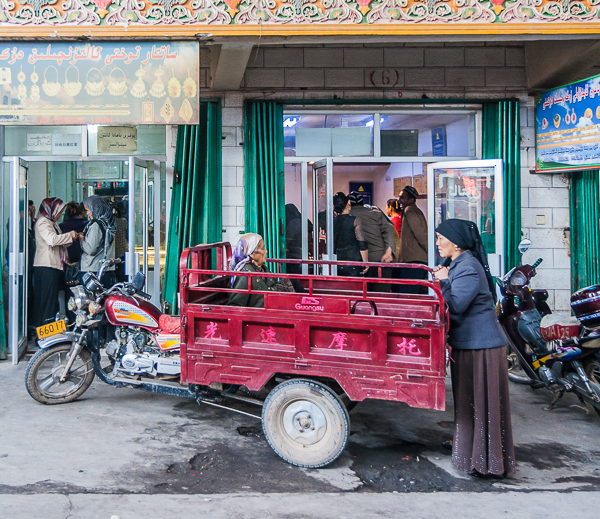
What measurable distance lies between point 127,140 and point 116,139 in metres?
0.13

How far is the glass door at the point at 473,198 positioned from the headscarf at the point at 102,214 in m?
3.94

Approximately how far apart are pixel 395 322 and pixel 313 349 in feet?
1.89

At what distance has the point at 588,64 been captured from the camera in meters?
6.39

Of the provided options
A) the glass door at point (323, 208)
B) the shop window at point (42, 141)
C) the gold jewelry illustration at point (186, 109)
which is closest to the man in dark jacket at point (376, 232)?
the glass door at point (323, 208)

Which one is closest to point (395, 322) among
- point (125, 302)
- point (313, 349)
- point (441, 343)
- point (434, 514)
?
point (441, 343)

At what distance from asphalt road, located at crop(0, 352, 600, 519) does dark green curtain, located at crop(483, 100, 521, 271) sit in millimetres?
2383

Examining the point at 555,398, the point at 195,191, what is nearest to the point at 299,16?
the point at 195,191

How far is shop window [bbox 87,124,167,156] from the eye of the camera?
7191mm

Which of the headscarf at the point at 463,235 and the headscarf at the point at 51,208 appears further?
the headscarf at the point at 51,208

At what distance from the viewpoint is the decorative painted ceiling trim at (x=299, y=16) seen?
17.2ft

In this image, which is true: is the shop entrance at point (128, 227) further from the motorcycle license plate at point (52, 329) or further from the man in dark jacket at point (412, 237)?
the man in dark jacket at point (412, 237)

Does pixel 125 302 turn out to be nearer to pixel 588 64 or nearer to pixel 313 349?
pixel 313 349

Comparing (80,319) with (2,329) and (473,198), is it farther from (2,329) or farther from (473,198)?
(473,198)

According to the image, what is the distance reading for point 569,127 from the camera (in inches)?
259
